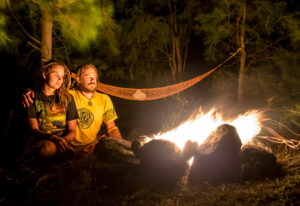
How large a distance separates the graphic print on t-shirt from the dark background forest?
2.49ft

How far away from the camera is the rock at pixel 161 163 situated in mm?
2588

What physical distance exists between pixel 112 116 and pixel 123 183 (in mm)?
958

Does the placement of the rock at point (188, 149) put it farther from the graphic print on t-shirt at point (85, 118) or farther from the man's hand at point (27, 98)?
the man's hand at point (27, 98)

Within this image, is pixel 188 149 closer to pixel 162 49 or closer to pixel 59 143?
pixel 59 143

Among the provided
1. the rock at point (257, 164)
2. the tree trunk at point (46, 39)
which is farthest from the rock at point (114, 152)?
the tree trunk at point (46, 39)

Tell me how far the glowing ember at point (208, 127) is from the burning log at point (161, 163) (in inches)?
21.6

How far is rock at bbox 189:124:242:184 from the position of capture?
8.71 feet

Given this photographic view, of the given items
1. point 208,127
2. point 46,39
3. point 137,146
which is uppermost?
point 46,39

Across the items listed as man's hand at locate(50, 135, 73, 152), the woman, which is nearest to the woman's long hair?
the woman

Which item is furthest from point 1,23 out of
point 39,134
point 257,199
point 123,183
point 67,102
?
point 257,199

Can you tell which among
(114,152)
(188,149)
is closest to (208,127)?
(188,149)

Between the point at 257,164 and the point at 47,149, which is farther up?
the point at 47,149

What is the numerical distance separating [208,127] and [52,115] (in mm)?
2052

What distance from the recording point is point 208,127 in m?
3.34
